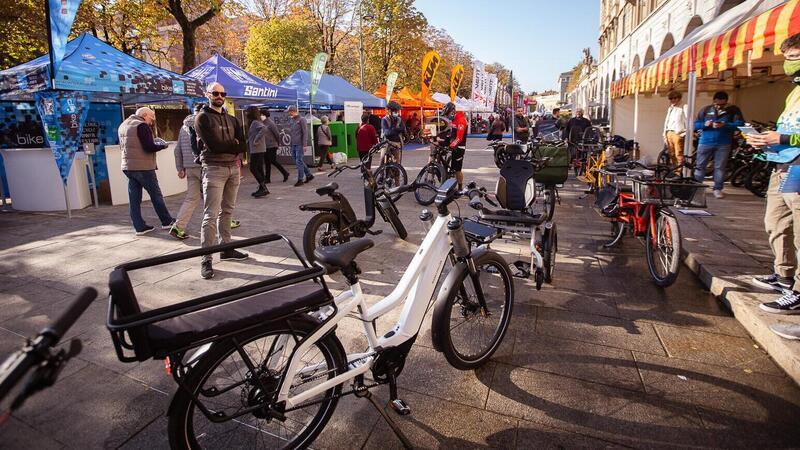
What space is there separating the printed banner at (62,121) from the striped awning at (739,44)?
385 inches

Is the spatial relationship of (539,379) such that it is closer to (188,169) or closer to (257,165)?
(188,169)

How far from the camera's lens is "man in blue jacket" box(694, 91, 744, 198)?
7.89 metres

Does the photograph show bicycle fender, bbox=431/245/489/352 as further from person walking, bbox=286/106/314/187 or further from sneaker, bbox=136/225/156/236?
person walking, bbox=286/106/314/187

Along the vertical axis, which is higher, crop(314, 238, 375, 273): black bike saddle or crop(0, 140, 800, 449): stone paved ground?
crop(314, 238, 375, 273): black bike saddle

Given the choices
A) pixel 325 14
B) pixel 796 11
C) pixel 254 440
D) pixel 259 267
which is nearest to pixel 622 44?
pixel 325 14

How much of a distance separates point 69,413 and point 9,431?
26 centimetres

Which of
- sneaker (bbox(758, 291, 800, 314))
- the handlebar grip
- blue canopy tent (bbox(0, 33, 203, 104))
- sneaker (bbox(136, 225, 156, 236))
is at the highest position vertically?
blue canopy tent (bbox(0, 33, 203, 104))

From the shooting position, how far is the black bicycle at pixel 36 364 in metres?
1.00

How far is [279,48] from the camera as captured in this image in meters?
26.9

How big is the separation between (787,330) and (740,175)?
7.69 metres

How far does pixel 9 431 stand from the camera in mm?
2422

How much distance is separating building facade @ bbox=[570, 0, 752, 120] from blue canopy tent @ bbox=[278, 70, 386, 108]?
11645mm

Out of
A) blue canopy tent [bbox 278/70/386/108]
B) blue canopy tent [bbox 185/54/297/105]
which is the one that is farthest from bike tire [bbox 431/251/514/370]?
blue canopy tent [bbox 278/70/386/108]

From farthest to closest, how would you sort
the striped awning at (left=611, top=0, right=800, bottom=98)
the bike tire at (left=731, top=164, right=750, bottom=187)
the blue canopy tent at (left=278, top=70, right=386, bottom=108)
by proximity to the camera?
the blue canopy tent at (left=278, top=70, right=386, bottom=108) < the bike tire at (left=731, top=164, right=750, bottom=187) < the striped awning at (left=611, top=0, right=800, bottom=98)
